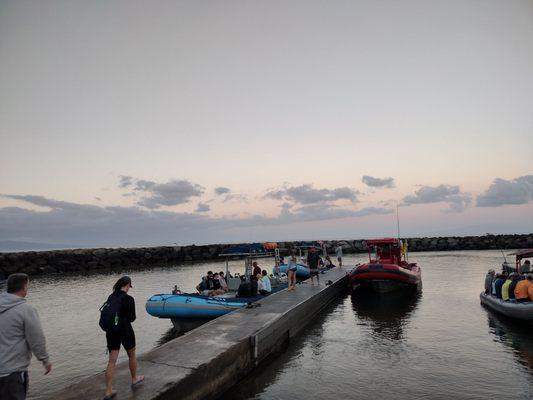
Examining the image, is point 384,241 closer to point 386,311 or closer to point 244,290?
point 386,311

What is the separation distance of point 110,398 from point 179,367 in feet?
6.23

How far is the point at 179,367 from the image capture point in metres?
8.71

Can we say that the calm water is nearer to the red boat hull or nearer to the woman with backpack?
the red boat hull

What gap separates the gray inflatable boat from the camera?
49.2 feet

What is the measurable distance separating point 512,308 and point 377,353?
24.2 ft

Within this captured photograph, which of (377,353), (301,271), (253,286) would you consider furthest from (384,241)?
(377,353)

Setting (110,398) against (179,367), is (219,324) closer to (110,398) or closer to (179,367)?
(179,367)

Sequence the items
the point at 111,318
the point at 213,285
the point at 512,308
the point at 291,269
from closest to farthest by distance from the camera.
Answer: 1. the point at 111,318
2. the point at 512,308
3. the point at 213,285
4. the point at 291,269

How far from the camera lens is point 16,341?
474 cm

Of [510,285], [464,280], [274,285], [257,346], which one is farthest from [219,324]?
[464,280]

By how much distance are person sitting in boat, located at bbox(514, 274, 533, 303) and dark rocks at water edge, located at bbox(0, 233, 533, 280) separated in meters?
20.8

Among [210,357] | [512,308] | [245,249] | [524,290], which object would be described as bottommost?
[512,308]

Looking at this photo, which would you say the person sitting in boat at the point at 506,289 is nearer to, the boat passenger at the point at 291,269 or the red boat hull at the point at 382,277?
the red boat hull at the point at 382,277

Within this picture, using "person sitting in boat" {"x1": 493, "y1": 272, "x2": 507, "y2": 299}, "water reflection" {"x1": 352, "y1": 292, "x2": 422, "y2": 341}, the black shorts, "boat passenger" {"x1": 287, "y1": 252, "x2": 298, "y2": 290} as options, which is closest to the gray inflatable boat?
"person sitting in boat" {"x1": 493, "y1": 272, "x2": 507, "y2": 299}
